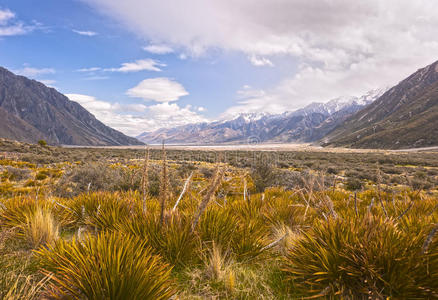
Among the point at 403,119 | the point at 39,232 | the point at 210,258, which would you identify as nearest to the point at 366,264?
the point at 210,258

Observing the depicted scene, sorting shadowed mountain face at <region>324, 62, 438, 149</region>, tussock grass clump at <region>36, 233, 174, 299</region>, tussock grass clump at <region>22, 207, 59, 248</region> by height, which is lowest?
tussock grass clump at <region>22, 207, 59, 248</region>

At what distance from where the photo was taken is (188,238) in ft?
8.55

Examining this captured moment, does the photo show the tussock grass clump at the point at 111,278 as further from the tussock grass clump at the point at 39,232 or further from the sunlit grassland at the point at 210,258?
the tussock grass clump at the point at 39,232

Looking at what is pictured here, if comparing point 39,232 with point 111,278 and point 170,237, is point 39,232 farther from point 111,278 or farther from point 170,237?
point 111,278

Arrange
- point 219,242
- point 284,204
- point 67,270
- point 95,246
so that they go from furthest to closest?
1. point 284,204
2. point 219,242
3. point 95,246
4. point 67,270

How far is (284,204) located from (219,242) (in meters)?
2.29

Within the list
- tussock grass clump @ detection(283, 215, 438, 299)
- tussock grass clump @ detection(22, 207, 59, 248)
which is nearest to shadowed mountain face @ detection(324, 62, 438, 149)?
tussock grass clump @ detection(283, 215, 438, 299)

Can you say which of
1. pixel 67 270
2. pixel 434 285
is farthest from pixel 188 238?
pixel 434 285

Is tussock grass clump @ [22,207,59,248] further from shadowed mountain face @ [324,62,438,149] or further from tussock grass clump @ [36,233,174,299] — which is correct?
shadowed mountain face @ [324,62,438,149]

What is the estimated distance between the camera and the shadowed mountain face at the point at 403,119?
3932 inches

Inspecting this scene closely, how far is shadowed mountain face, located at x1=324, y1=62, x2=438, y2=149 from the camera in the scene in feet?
328

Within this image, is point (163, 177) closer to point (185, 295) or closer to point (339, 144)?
point (185, 295)

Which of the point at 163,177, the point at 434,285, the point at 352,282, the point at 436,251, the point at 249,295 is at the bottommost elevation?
the point at 249,295

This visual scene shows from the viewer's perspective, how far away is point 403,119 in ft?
436
